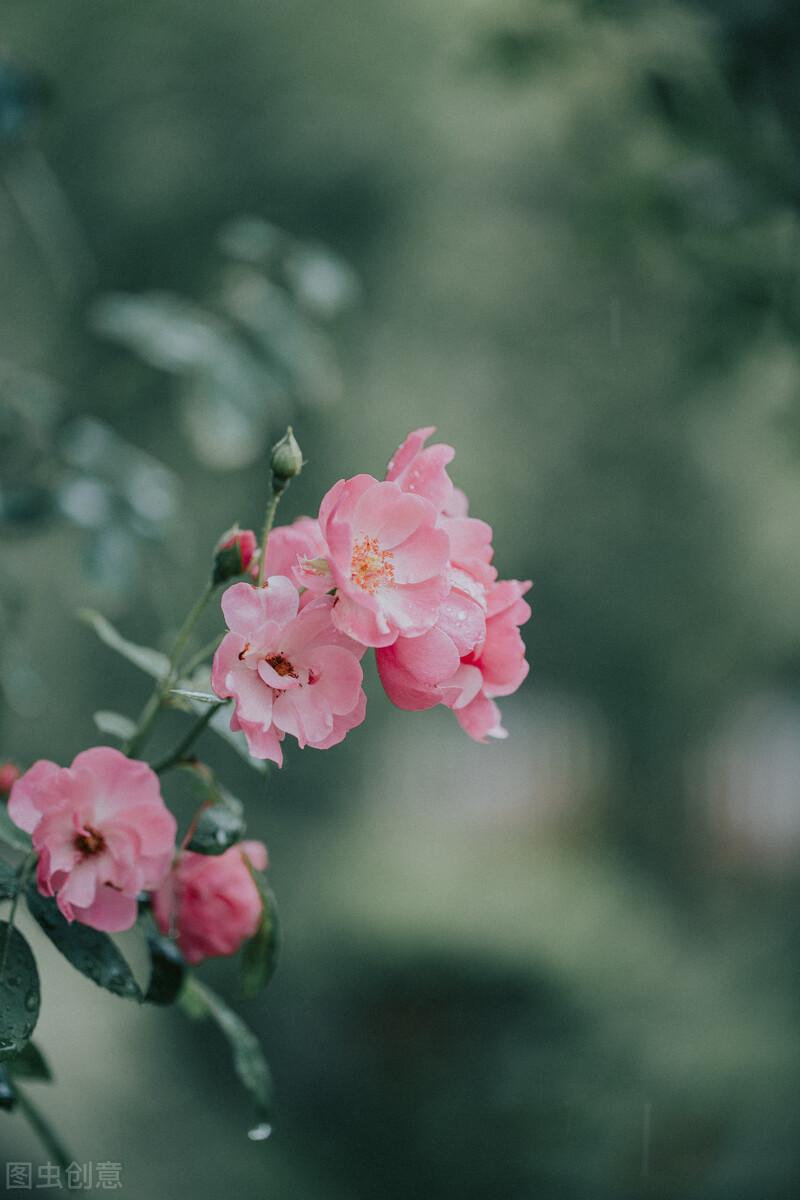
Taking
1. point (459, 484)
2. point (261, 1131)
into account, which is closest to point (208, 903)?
point (261, 1131)

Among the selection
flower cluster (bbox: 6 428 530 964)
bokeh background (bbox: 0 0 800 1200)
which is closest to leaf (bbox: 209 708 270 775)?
flower cluster (bbox: 6 428 530 964)

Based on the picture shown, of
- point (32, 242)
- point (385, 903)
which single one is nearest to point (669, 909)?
point (385, 903)

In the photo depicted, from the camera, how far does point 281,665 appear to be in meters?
0.37

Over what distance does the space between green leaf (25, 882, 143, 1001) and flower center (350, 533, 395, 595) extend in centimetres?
19

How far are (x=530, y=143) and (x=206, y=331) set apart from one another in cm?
334

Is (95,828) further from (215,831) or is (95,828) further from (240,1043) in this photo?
(240,1043)

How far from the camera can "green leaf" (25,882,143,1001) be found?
1.34 ft

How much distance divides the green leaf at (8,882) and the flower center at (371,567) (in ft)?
0.65

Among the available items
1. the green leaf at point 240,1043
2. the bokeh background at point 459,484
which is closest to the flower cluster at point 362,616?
the green leaf at point 240,1043

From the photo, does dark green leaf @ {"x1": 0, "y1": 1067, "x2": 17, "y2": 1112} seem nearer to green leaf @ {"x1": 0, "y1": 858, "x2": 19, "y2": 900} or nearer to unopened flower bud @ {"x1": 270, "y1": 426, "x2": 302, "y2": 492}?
green leaf @ {"x1": 0, "y1": 858, "x2": 19, "y2": 900}

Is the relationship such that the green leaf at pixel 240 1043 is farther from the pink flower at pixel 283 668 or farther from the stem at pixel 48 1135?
the pink flower at pixel 283 668

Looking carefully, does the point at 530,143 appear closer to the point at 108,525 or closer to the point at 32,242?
the point at 32,242

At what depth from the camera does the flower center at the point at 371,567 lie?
1.24 ft

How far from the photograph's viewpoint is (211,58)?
335 centimetres
